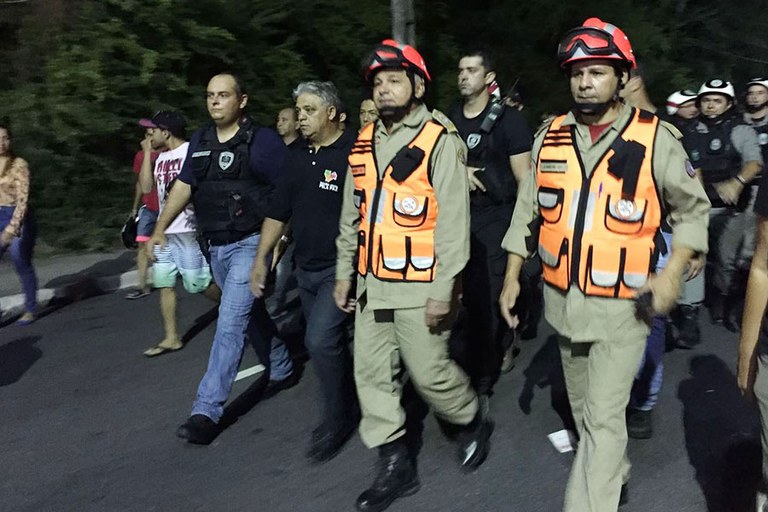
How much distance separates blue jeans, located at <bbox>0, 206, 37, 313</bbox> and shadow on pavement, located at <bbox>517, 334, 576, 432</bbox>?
4497mm

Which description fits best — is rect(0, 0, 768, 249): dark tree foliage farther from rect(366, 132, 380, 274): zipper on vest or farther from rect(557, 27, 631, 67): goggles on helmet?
rect(557, 27, 631, 67): goggles on helmet

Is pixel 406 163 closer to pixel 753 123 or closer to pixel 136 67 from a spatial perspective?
pixel 753 123

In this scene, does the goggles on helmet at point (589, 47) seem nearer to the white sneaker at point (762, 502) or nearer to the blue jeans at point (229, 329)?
the white sneaker at point (762, 502)

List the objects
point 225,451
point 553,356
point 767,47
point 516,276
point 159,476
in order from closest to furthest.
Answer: point 516,276 < point 159,476 < point 225,451 < point 553,356 < point 767,47

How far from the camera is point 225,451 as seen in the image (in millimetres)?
4336

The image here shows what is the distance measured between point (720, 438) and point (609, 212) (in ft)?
6.68

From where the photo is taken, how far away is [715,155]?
631 cm

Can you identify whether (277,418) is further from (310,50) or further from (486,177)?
(310,50)

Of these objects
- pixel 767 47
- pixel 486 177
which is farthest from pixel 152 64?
pixel 767 47

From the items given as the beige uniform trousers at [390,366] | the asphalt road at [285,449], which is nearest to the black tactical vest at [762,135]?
the asphalt road at [285,449]

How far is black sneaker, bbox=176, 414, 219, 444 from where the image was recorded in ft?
14.3

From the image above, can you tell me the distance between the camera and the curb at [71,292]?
299 inches

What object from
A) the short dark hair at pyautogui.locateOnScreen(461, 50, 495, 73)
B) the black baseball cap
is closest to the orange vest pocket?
the short dark hair at pyautogui.locateOnScreen(461, 50, 495, 73)

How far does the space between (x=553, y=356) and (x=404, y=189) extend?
272 centimetres
